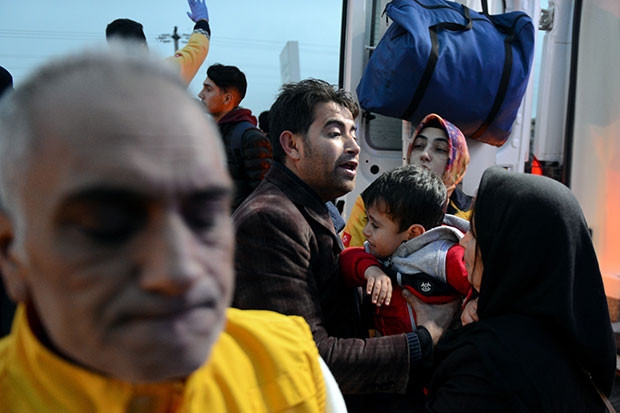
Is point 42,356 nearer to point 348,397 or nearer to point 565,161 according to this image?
point 348,397

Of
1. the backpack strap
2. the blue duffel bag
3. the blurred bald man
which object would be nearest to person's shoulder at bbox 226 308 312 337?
the blurred bald man

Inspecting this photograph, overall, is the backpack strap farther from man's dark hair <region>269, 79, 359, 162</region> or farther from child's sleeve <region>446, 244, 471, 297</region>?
child's sleeve <region>446, 244, 471, 297</region>

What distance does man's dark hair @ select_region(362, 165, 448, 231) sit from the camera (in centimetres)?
188

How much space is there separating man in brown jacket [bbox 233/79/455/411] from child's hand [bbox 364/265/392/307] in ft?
0.40

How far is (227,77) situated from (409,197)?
2.41m

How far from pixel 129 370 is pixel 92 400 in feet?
0.42

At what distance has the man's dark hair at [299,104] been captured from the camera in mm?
1964

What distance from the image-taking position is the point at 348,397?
177 centimetres

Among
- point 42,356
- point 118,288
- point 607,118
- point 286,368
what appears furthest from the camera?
point 607,118

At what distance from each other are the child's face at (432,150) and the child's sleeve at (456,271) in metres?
1.01

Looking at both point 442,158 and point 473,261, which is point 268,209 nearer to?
point 473,261

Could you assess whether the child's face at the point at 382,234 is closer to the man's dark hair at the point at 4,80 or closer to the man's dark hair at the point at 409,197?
the man's dark hair at the point at 409,197

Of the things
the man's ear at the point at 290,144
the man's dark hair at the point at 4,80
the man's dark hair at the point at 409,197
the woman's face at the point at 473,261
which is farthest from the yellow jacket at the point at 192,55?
the woman's face at the point at 473,261

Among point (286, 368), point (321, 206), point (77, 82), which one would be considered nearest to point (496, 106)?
point (321, 206)
